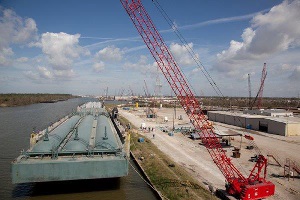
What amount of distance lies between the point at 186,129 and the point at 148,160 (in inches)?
1225

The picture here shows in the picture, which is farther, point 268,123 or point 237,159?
point 268,123

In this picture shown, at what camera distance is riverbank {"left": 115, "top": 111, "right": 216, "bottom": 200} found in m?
24.1

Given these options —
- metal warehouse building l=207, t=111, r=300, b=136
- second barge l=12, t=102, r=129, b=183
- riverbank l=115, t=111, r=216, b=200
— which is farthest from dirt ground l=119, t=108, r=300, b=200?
second barge l=12, t=102, r=129, b=183

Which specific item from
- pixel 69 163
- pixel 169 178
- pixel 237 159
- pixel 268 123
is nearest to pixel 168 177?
pixel 169 178

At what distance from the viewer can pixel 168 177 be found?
1118 inches

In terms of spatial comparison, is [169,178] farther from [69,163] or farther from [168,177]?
[69,163]

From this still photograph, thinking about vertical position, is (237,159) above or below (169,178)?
below

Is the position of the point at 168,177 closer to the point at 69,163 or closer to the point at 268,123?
the point at 69,163

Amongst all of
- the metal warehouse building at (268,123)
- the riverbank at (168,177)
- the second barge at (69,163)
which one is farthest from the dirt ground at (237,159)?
the second barge at (69,163)

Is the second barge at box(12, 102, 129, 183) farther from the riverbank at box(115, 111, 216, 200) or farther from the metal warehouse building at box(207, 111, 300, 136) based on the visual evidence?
the metal warehouse building at box(207, 111, 300, 136)

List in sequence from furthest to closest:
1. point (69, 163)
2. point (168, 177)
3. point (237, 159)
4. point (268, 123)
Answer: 1. point (268, 123)
2. point (237, 159)
3. point (168, 177)
4. point (69, 163)

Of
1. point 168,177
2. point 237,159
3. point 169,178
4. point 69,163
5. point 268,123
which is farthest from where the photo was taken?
point 268,123

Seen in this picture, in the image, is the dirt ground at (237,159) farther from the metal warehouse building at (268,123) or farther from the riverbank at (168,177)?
the metal warehouse building at (268,123)

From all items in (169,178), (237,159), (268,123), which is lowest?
(237,159)
